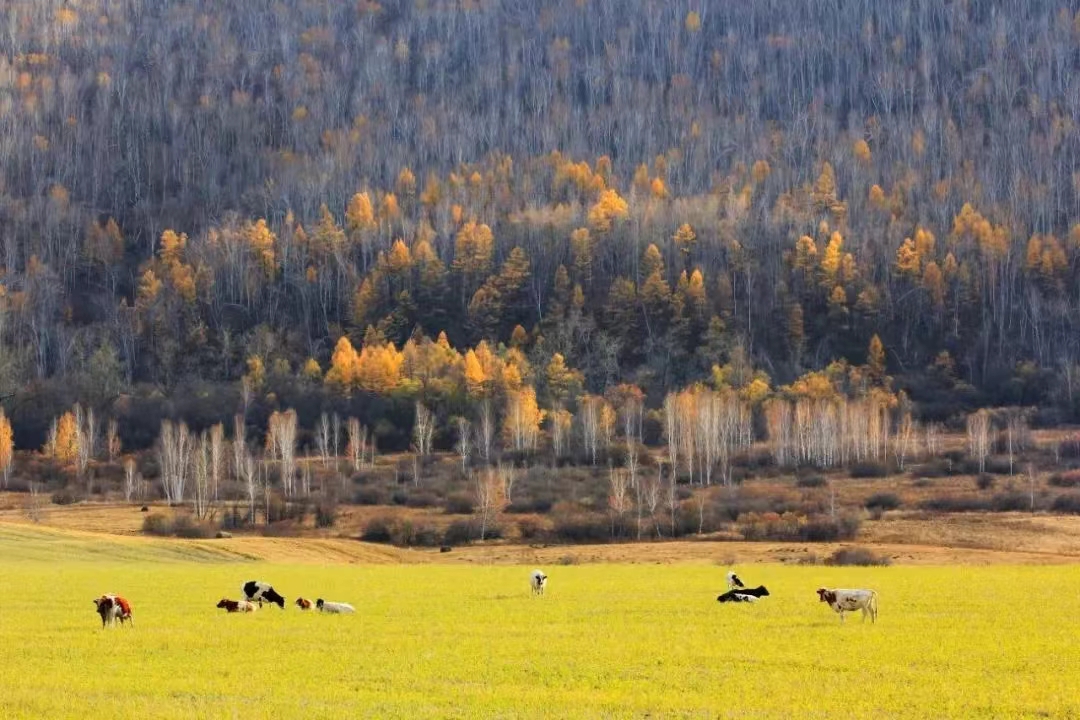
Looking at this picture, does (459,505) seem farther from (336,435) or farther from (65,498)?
(65,498)

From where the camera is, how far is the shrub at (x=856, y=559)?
2142 inches

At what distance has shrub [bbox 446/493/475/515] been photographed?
269 ft

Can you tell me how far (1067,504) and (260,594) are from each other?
56377mm

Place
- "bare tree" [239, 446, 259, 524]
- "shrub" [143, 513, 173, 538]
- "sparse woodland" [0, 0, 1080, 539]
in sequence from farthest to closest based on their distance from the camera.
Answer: "sparse woodland" [0, 0, 1080, 539] < "bare tree" [239, 446, 259, 524] < "shrub" [143, 513, 173, 538]

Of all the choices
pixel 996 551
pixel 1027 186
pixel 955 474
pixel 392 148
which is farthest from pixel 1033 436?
pixel 392 148

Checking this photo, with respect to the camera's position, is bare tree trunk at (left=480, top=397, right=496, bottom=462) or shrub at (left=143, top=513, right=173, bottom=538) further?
bare tree trunk at (left=480, top=397, right=496, bottom=462)

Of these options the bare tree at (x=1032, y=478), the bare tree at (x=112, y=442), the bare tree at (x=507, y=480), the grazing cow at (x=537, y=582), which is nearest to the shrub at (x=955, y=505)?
the bare tree at (x=1032, y=478)

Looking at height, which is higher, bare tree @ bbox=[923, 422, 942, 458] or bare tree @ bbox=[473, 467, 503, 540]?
bare tree @ bbox=[923, 422, 942, 458]

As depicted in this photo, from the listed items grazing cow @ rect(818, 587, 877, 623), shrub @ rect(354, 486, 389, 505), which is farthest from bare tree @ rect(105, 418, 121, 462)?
grazing cow @ rect(818, 587, 877, 623)

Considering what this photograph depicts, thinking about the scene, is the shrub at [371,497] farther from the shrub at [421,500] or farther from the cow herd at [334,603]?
the cow herd at [334,603]

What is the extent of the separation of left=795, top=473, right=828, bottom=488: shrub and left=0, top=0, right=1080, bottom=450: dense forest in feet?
59.4

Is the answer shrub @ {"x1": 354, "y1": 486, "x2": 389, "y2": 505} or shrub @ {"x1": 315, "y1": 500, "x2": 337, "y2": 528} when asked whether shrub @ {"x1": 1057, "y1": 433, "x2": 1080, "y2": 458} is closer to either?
shrub @ {"x1": 354, "y1": 486, "x2": 389, "y2": 505}

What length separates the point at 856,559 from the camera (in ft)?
180

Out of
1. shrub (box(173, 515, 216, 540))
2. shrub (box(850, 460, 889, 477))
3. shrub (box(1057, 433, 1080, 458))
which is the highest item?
shrub (box(1057, 433, 1080, 458))
